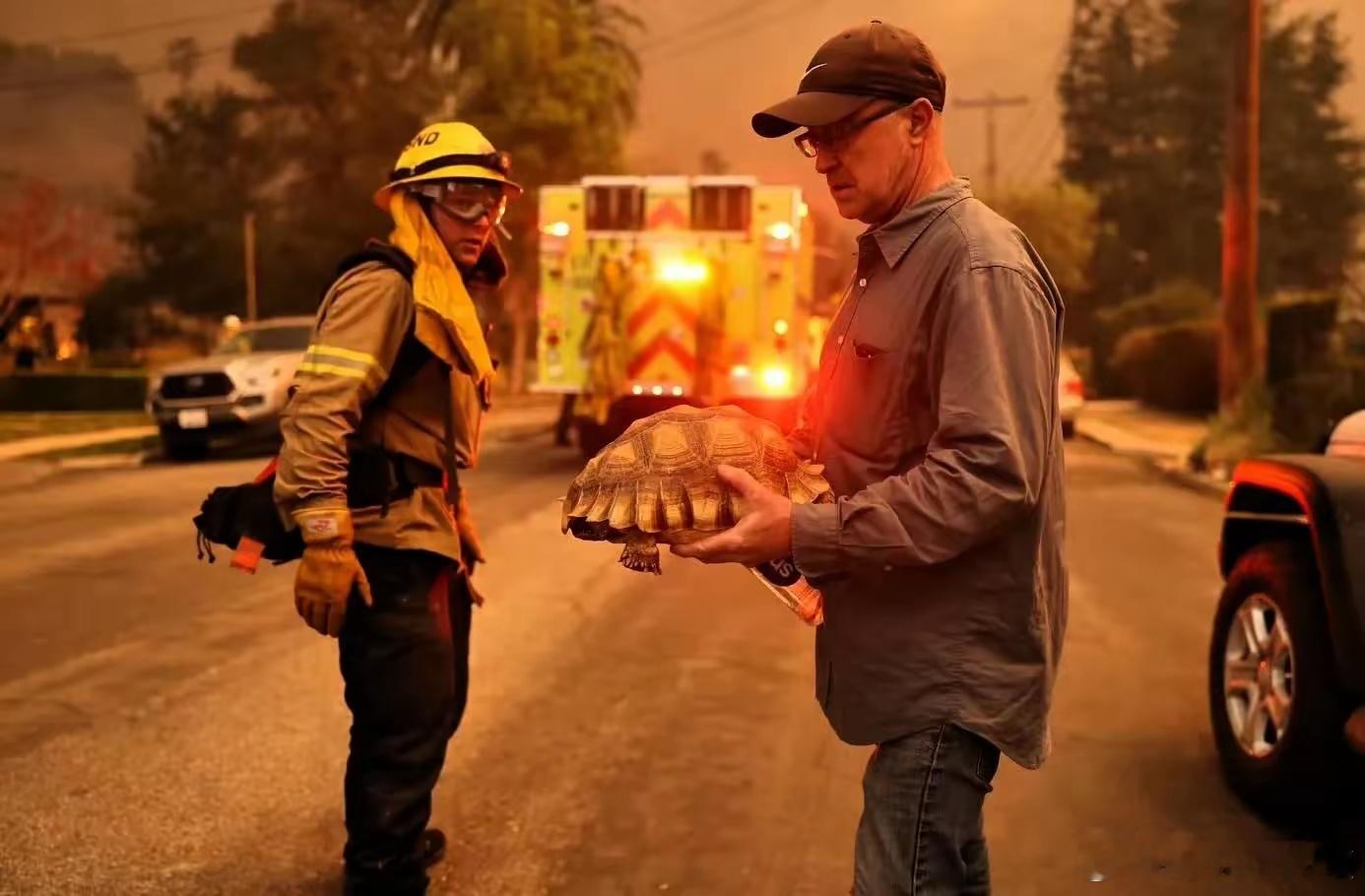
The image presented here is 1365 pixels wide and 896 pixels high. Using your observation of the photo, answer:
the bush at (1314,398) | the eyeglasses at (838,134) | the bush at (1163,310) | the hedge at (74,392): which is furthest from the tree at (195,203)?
the eyeglasses at (838,134)

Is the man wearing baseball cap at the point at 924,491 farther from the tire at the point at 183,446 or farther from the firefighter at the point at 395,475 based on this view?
the tire at the point at 183,446

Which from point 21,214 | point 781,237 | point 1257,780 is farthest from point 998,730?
point 21,214

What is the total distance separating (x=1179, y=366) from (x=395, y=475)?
29.2 m

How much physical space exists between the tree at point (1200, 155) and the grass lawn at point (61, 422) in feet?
148

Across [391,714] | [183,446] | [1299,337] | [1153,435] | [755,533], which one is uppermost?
[755,533]

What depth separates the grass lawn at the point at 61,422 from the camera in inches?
900

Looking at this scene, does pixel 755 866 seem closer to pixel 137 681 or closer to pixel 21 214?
pixel 137 681

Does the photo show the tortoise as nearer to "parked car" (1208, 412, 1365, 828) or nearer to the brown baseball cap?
the brown baseball cap

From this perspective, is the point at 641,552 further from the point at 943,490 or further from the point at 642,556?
the point at 943,490

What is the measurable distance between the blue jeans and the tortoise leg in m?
0.53

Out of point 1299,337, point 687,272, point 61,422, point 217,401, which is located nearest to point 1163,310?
point 1299,337

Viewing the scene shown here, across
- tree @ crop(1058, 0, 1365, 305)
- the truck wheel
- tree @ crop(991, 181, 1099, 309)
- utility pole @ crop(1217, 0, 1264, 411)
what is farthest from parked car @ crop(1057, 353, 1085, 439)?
tree @ crop(1058, 0, 1365, 305)

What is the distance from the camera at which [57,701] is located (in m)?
6.04

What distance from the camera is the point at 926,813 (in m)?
2.32
